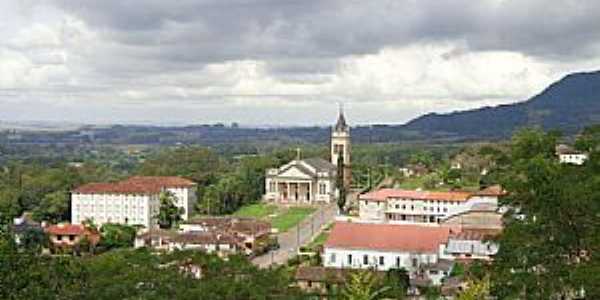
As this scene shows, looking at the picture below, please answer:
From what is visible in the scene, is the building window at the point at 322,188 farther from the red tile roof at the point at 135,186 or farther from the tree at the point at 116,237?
the tree at the point at 116,237

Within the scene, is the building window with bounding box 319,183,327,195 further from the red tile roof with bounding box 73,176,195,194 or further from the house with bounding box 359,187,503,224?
the red tile roof with bounding box 73,176,195,194

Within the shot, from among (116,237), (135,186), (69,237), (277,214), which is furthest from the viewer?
(277,214)

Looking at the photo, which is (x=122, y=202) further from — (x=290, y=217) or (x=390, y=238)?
(x=390, y=238)

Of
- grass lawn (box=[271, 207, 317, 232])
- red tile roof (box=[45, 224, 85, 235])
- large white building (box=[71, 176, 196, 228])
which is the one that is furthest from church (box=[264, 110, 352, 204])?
red tile roof (box=[45, 224, 85, 235])

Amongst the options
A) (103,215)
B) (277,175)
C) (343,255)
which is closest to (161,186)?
(103,215)

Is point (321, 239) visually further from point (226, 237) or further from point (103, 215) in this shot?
point (103, 215)

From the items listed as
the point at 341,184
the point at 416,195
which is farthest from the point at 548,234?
the point at 341,184

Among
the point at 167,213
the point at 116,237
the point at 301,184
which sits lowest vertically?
the point at 116,237

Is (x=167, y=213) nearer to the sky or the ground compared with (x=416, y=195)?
nearer to the ground
